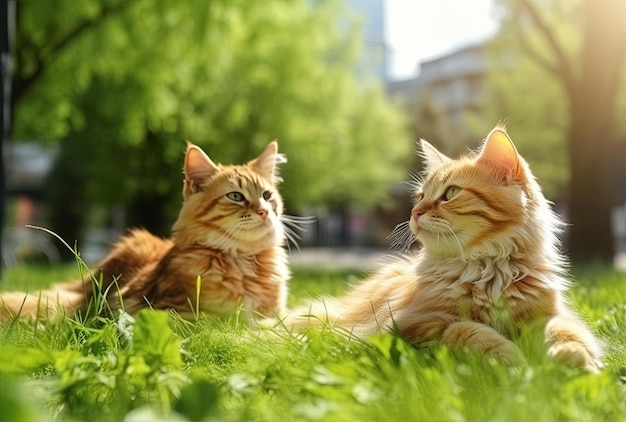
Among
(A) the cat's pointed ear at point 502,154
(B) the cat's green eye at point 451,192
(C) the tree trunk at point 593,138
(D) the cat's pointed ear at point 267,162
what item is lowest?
(C) the tree trunk at point 593,138

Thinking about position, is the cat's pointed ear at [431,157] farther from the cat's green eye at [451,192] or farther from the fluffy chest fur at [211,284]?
the fluffy chest fur at [211,284]

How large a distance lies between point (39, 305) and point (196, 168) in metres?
1.03

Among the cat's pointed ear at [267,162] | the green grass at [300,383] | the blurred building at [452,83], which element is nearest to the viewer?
the green grass at [300,383]

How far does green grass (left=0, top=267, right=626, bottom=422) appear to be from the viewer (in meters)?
1.33

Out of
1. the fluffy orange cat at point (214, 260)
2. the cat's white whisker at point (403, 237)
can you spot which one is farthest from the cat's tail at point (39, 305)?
the cat's white whisker at point (403, 237)

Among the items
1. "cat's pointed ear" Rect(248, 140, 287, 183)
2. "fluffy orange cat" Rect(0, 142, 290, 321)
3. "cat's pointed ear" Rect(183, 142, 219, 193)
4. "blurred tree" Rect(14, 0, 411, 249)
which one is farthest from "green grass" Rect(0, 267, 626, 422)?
"blurred tree" Rect(14, 0, 411, 249)

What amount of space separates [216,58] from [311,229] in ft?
75.7

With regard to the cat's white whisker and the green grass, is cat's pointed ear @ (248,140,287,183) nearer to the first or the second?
the cat's white whisker

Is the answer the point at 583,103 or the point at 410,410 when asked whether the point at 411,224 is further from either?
the point at 583,103

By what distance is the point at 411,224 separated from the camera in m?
2.40

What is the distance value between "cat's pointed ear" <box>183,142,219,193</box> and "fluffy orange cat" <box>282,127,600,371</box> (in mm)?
1002

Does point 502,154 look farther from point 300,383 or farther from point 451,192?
point 300,383

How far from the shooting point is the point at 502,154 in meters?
2.34

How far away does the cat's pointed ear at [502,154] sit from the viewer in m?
2.31
